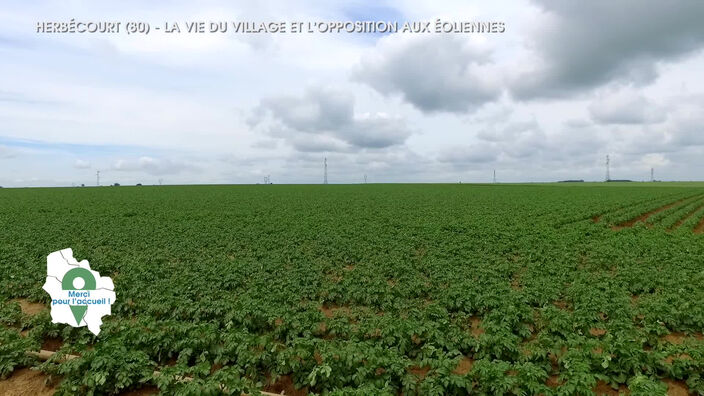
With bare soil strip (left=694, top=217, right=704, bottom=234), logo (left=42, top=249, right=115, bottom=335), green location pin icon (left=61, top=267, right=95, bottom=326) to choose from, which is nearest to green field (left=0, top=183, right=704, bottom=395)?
logo (left=42, top=249, right=115, bottom=335)

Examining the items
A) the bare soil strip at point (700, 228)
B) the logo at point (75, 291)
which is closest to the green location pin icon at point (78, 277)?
the logo at point (75, 291)

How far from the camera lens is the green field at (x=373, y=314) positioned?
7.37 metres

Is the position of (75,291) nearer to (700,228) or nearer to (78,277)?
(78,277)

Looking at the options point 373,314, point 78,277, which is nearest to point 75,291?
point 78,277

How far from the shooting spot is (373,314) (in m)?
11.1

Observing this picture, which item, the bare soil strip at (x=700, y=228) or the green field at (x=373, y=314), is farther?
the bare soil strip at (x=700, y=228)

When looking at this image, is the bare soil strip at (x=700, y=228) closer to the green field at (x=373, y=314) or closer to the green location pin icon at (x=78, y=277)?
the green field at (x=373, y=314)

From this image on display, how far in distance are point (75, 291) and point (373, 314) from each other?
23.9 ft

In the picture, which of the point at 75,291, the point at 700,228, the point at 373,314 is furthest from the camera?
the point at 700,228

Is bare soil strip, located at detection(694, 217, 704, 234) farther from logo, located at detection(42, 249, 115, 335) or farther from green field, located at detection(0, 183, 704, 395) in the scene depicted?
logo, located at detection(42, 249, 115, 335)

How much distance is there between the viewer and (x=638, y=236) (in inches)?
957

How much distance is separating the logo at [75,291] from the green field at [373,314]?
0.62 m

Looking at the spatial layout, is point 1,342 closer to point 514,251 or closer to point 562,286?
point 562,286

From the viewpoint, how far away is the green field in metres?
7.37
